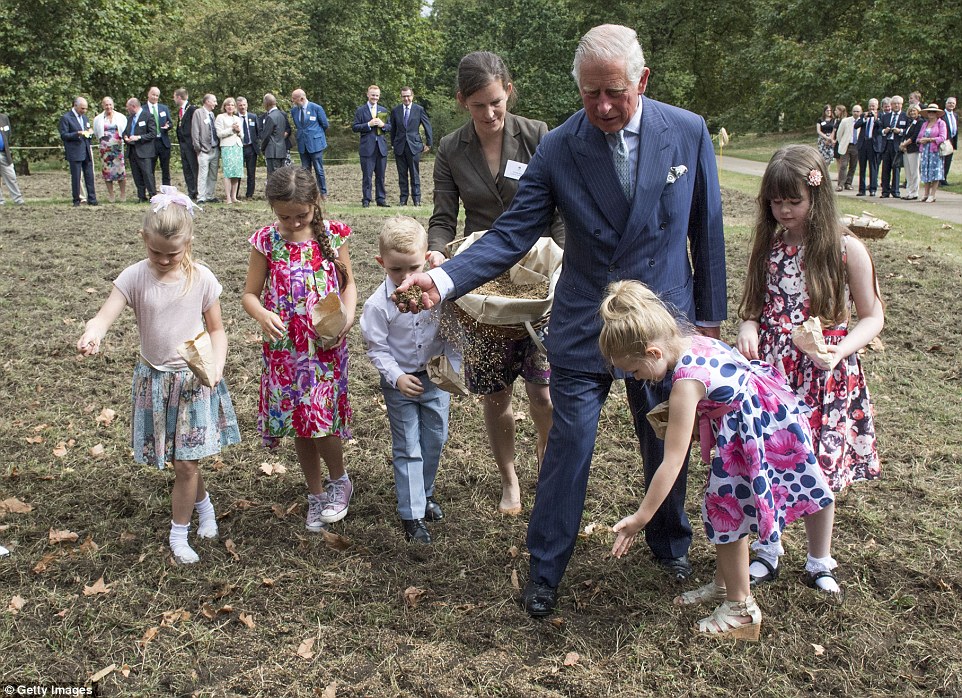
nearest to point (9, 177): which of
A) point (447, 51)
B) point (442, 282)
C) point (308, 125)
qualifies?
point (308, 125)

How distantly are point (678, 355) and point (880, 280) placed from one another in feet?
20.6

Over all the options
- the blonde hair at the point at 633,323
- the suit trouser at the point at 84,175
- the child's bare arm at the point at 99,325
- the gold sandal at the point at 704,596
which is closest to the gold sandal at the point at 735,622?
the gold sandal at the point at 704,596

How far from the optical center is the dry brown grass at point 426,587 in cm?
317

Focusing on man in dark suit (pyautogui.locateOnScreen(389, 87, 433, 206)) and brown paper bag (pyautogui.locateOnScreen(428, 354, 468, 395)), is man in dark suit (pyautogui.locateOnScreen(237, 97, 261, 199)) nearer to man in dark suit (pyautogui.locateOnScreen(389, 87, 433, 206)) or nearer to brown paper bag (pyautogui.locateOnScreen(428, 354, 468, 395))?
man in dark suit (pyautogui.locateOnScreen(389, 87, 433, 206))

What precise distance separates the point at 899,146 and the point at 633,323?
16.8 metres

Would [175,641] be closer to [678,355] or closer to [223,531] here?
[223,531]

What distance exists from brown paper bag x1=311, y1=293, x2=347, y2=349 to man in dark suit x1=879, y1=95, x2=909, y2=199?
53.4 ft

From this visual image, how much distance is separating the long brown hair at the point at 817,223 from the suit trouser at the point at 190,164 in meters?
14.4

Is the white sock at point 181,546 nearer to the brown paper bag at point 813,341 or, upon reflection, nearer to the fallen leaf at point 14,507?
the fallen leaf at point 14,507

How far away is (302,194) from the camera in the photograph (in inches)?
155

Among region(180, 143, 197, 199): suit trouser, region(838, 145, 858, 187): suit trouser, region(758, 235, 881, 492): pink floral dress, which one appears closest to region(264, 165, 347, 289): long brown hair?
region(758, 235, 881, 492): pink floral dress

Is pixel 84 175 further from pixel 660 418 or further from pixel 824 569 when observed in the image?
pixel 824 569

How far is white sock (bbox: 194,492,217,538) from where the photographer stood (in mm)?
4195

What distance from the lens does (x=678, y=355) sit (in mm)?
3088
